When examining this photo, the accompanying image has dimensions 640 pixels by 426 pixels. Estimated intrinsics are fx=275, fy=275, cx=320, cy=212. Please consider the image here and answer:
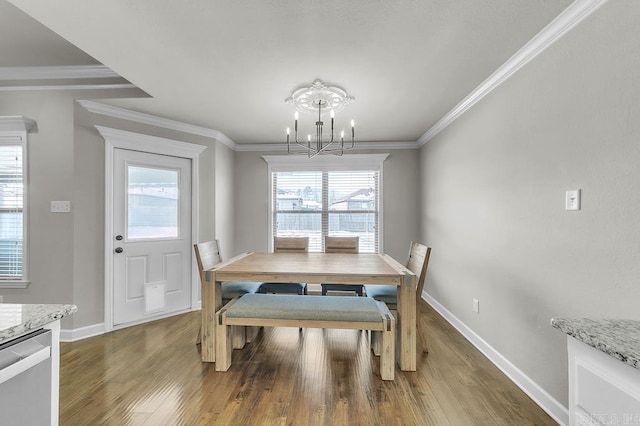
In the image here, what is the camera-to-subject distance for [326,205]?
4.47 meters

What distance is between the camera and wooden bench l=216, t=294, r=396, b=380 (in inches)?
78.6

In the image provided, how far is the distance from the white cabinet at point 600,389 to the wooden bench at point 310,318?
3.72 feet

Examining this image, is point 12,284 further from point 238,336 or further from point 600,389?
point 600,389

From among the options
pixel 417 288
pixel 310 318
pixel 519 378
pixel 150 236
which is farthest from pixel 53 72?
pixel 519 378

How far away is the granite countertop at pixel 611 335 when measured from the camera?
0.77 metres

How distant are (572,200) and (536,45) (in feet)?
3.32

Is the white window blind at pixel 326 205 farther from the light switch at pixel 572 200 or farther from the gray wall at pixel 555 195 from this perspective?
the light switch at pixel 572 200

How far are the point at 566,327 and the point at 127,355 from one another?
301 centimetres

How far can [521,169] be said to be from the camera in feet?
6.34

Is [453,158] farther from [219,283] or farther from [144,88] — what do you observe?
[144,88]

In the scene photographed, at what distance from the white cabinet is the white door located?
358cm

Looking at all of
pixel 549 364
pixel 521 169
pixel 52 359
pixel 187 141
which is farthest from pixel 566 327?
pixel 187 141

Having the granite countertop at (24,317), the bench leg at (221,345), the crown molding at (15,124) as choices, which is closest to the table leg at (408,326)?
the bench leg at (221,345)

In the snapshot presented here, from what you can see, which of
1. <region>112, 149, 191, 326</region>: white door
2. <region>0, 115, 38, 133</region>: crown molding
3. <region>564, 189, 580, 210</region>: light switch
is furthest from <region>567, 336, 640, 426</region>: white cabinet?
<region>0, 115, 38, 133</region>: crown molding
